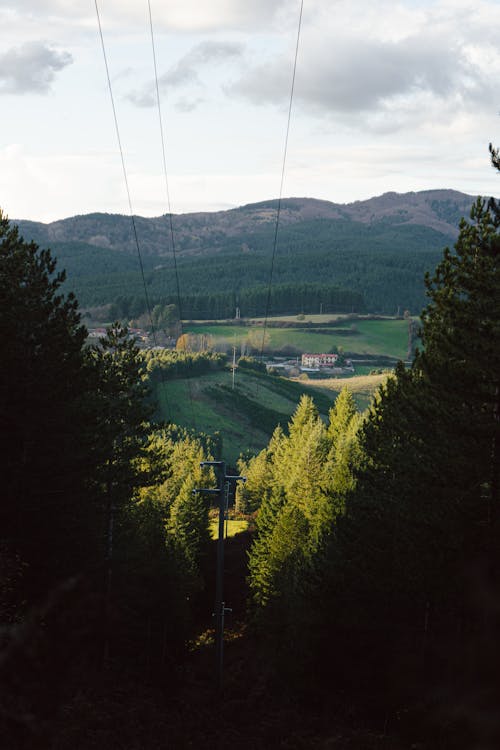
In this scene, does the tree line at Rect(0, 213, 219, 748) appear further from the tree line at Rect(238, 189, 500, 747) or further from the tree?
the tree line at Rect(238, 189, 500, 747)

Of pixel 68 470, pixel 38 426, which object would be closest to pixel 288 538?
pixel 68 470

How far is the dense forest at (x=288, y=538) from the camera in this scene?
82.5ft

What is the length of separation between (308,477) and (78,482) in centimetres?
2928

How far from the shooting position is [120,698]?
29.7 m

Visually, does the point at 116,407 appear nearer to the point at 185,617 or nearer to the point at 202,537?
the point at 185,617

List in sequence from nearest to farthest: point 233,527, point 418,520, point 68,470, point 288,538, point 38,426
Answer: point 418,520 → point 38,426 → point 68,470 → point 288,538 → point 233,527

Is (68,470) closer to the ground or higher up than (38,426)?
closer to the ground

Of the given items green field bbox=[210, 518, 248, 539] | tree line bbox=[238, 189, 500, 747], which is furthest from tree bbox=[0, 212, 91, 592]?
green field bbox=[210, 518, 248, 539]

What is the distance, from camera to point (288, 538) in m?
48.3

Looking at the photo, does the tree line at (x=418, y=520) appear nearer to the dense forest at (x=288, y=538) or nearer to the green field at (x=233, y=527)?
the dense forest at (x=288, y=538)

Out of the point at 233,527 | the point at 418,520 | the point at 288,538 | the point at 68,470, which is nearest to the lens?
the point at 418,520

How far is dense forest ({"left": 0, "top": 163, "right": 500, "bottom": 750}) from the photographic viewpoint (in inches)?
990

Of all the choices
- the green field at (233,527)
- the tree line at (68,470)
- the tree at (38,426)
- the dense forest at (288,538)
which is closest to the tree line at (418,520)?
the dense forest at (288,538)

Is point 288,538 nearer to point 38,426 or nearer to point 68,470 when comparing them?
point 68,470
